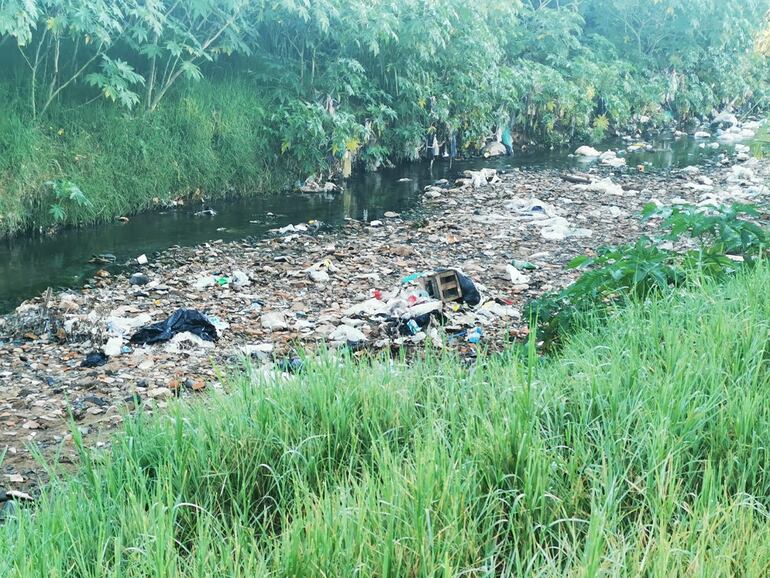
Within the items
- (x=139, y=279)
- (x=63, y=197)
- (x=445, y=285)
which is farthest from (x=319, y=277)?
(x=63, y=197)

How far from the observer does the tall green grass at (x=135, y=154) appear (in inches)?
282

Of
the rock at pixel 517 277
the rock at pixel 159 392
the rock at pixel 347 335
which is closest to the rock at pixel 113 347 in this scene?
the rock at pixel 159 392

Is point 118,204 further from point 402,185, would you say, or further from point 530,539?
point 530,539

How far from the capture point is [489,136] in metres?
13.1

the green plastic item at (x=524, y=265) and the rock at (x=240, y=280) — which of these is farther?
the green plastic item at (x=524, y=265)

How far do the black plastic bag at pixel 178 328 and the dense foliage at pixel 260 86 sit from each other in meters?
2.94

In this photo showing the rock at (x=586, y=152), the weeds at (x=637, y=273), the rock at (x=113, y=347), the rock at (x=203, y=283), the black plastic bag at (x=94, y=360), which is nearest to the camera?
the weeds at (x=637, y=273)

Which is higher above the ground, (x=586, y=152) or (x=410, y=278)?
(x=586, y=152)

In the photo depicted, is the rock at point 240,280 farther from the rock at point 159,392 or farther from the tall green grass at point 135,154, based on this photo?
the tall green grass at point 135,154

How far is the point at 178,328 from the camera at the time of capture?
4762mm

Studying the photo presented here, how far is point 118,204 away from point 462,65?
5.77 m

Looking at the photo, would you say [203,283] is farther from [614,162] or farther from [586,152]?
[586,152]

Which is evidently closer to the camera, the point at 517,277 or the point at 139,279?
the point at 517,277

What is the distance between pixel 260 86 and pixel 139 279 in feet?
14.4
